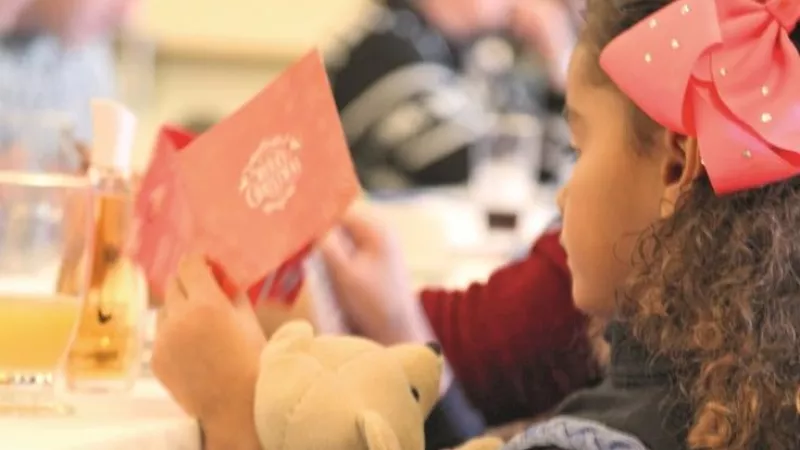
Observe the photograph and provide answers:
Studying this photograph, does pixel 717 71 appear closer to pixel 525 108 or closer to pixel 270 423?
pixel 270 423

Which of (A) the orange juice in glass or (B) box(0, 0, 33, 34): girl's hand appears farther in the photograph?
(B) box(0, 0, 33, 34): girl's hand

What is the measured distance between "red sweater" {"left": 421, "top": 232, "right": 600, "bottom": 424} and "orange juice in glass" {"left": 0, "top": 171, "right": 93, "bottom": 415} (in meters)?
0.43

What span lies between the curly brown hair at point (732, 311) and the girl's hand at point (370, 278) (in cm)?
31

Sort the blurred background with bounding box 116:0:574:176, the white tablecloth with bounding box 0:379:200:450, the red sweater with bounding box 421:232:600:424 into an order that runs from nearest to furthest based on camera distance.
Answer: the white tablecloth with bounding box 0:379:200:450, the red sweater with bounding box 421:232:600:424, the blurred background with bounding box 116:0:574:176

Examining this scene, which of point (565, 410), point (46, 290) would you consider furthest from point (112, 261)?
point (565, 410)

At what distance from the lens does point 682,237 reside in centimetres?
67

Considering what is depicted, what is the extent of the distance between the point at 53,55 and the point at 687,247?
1498 millimetres

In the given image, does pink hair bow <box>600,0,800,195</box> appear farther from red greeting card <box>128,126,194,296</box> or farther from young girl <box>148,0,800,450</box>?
red greeting card <box>128,126,194,296</box>

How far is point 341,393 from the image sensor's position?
67cm

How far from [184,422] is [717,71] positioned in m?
0.38

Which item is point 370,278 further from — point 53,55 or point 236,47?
point 236,47

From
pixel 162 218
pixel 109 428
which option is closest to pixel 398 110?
pixel 162 218

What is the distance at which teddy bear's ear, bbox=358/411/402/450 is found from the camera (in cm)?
63

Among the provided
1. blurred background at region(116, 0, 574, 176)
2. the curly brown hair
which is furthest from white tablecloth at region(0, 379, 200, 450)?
blurred background at region(116, 0, 574, 176)
